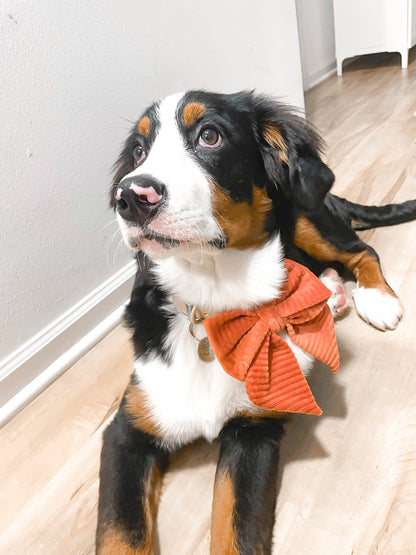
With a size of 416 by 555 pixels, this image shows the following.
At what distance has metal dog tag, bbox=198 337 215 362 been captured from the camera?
1215 millimetres

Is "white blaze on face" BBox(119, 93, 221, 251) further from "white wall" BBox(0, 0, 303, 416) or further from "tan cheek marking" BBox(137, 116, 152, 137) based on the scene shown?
"white wall" BBox(0, 0, 303, 416)

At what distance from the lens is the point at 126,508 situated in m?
1.08

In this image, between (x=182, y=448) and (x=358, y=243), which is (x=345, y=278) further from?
(x=182, y=448)

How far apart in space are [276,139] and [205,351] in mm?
559

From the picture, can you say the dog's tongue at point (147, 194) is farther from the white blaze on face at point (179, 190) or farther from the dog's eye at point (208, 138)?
the dog's eye at point (208, 138)

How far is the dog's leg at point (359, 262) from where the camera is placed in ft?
5.31

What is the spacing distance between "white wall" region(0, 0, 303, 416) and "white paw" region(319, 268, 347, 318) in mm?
852

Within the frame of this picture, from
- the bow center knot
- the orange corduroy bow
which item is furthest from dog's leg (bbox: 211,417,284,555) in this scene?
the bow center knot

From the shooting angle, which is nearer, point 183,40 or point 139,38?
point 139,38

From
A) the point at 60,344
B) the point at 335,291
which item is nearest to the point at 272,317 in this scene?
the point at 335,291

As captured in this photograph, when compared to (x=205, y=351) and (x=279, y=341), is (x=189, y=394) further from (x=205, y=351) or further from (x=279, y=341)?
(x=279, y=341)

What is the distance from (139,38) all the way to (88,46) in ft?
0.92

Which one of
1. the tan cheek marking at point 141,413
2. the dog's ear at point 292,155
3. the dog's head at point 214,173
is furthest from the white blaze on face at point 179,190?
the tan cheek marking at point 141,413

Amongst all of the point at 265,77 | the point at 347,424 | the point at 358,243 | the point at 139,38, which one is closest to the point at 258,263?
the point at 347,424
